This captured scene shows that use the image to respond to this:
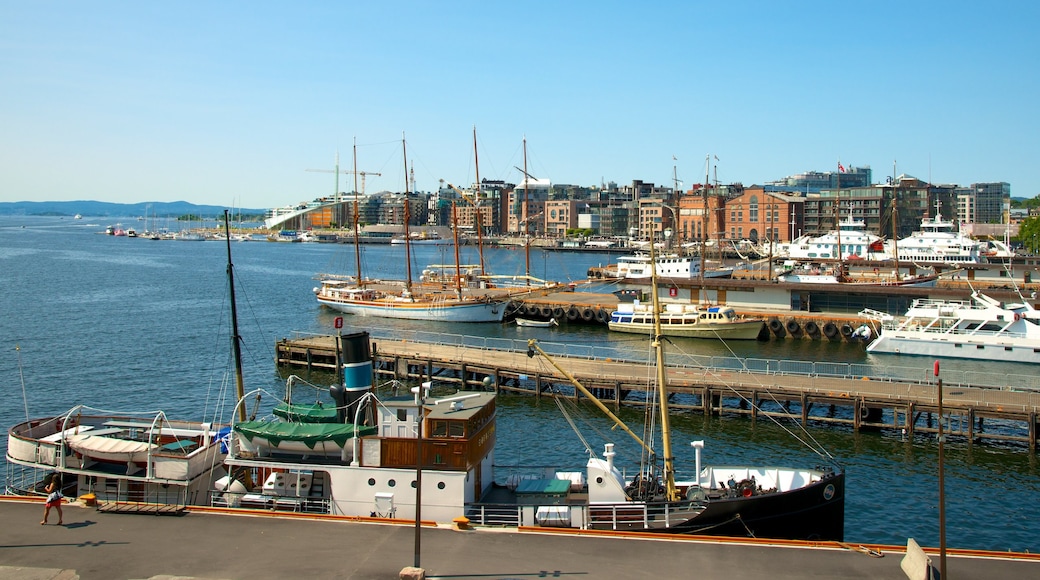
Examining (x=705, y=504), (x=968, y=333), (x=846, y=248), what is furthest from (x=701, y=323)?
(x=846, y=248)

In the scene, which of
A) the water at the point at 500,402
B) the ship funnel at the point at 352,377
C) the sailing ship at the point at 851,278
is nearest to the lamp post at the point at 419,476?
the ship funnel at the point at 352,377

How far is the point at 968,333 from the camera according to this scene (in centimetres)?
5341

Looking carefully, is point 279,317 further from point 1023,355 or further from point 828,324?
point 1023,355

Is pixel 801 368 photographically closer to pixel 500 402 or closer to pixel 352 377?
pixel 500 402

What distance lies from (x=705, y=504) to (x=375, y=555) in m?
8.54

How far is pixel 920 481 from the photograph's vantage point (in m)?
31.0

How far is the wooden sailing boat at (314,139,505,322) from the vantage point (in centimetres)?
7706

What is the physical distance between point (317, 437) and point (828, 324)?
5097 centimetres

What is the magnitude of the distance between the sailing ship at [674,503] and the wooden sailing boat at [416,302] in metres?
53.1

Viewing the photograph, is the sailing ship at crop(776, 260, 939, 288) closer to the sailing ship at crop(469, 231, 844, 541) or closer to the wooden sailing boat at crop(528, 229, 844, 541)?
the sailing ship at crop(469, 231, 844, 541)

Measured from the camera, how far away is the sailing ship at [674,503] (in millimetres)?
21500

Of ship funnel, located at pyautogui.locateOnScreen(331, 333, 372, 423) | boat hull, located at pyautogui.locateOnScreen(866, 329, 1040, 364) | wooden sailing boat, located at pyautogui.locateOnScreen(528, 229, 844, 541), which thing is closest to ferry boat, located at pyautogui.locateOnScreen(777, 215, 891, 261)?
boat hull, located at pyautogui.locateOnScreen(866, 329, 1040, 364)

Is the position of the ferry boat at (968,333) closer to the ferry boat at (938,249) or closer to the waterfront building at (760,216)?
the ferry boat at (938,249)

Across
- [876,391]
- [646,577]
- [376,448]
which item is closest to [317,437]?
[376,448]
